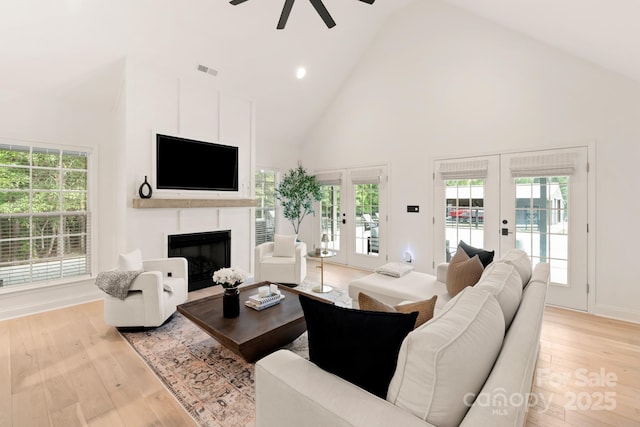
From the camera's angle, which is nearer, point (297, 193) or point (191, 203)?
point (191, 203)

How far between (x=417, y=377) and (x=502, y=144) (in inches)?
164

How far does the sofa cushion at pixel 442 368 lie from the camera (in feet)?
3.10

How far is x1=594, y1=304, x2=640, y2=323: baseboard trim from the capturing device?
3330 mm

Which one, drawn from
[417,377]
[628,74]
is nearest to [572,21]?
[628,74]

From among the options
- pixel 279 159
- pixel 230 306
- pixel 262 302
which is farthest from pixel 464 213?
pixel 279 159

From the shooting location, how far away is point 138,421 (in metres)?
1.86

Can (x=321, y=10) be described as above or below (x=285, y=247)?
above

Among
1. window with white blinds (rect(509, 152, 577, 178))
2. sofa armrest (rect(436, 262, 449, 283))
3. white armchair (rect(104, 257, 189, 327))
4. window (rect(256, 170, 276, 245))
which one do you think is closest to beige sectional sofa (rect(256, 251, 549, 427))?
sofa armrest (rect(436, 262, 449, 283))

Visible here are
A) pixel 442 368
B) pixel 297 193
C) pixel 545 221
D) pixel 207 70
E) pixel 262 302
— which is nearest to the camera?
pixel 442 368

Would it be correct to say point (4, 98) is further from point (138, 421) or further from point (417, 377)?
point (417, 377)

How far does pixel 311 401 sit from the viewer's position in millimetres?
1096

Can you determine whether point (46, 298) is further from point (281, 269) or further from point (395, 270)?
point (395, 270)

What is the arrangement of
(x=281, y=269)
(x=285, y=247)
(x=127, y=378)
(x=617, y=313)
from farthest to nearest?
(x=285, y=247) → (x=281, y=269) → (x=617, y=313) → (x=127, y=378)

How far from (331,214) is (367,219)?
96 cm
